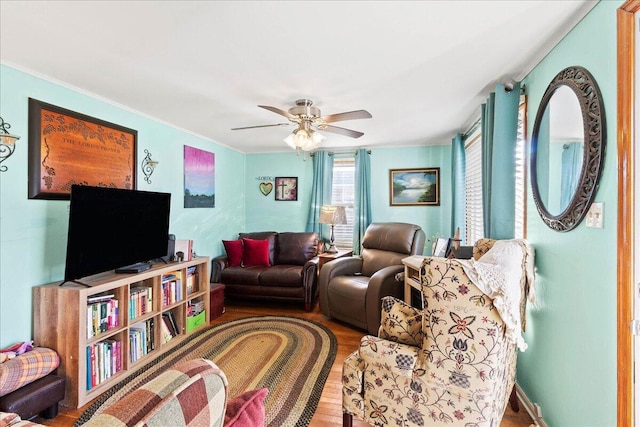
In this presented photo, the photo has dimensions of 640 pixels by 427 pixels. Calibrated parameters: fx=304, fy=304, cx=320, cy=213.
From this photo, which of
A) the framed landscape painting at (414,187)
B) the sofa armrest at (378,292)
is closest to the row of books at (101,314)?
the sofa armrest at (378,292)

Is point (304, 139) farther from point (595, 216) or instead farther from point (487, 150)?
point (595, 216)

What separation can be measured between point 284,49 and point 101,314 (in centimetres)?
228

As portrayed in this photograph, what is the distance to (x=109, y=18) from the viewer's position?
1.55 m

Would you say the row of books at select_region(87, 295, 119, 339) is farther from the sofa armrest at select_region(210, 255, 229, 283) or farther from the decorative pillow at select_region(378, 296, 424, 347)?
the decorative pillow at select_region(378, 296, 424, 347)

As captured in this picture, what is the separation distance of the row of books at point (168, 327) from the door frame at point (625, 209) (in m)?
3.10

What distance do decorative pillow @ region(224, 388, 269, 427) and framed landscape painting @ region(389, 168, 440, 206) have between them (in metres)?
4.29

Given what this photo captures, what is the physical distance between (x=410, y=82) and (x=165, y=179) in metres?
2.76

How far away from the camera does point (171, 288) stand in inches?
116

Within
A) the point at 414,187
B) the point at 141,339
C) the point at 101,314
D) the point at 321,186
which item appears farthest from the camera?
the point at 321,186

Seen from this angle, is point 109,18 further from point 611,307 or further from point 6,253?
point 611,307

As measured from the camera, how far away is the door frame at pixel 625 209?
1.20 meters

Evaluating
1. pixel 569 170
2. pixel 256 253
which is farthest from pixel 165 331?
pixel 569 170

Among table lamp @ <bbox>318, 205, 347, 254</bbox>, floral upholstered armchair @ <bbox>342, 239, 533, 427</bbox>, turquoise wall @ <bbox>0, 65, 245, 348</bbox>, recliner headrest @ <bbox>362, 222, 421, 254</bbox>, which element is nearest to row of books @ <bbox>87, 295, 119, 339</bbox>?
turquoise wall @ <bbox>0, 65, 245, 348</bbox>

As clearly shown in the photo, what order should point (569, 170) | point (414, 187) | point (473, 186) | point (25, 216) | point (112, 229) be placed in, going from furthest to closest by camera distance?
point (414, 187)
point (473, 186)
point (112, 229)
point (25, 216)
point (569, 170)
